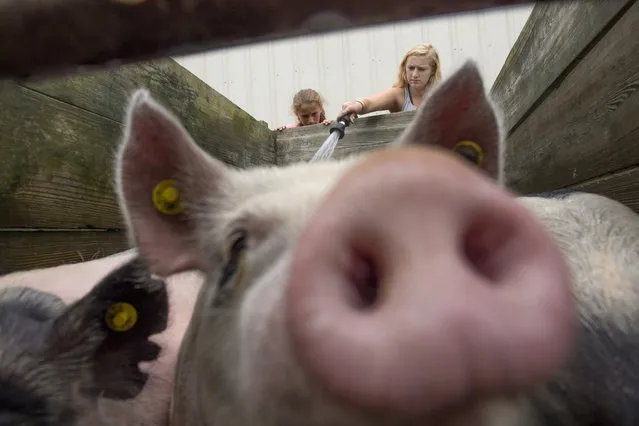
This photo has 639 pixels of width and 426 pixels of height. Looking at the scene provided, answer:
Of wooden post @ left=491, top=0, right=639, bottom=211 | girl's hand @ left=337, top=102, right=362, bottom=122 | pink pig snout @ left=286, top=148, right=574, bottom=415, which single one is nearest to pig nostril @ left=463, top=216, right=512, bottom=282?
pink pig snout @ left=286, top=148, right=574, bottom=415

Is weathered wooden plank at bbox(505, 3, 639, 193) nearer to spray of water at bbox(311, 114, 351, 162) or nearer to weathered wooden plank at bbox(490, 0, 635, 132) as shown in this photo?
weathered wooden plank at bbox(490, 0, 635, 132)

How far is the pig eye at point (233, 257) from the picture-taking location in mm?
1102

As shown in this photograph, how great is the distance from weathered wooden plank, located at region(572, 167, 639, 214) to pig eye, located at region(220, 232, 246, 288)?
113 cm

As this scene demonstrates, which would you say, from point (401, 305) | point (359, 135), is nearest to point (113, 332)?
point (401, 305)

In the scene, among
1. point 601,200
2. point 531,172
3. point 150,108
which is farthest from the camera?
point 531,172

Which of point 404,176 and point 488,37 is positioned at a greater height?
point 488,37

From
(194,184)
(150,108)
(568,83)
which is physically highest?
(568,83)

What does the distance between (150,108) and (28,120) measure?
2.35 feet

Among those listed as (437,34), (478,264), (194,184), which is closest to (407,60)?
(437,34)

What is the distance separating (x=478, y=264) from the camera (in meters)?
0.60

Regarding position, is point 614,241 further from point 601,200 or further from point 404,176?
point 404,176

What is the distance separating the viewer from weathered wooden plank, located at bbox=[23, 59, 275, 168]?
2.02 m

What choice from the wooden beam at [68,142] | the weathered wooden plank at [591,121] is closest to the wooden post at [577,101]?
the weathered wooden plank at [591,121]

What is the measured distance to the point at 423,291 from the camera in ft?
1.70
